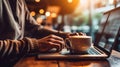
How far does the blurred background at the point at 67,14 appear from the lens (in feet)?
18.7

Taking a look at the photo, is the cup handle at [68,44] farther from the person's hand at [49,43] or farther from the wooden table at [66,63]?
the wooden table at [66,63]

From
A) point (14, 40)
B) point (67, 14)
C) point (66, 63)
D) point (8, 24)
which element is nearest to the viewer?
point (66, 63)

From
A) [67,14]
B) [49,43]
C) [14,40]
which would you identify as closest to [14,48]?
[14,40]

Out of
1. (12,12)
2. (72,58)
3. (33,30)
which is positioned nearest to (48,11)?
(33,30)

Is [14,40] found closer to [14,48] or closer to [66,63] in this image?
[14,48]

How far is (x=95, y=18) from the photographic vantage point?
6.04 meters

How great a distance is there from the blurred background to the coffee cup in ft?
13.8

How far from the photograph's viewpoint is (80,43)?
0.96m

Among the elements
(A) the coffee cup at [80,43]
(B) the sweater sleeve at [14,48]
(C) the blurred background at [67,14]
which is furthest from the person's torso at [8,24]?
(C) the blurred background at [67,14]

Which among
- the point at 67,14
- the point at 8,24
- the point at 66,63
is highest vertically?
the point at 67,14

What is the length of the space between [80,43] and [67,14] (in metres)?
6.49

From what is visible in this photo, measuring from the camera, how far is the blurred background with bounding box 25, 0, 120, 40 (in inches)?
224

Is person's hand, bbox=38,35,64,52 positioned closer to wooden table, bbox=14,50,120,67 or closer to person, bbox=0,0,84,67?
person, bbox=0,0,84,67

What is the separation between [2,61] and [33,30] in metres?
0.74
